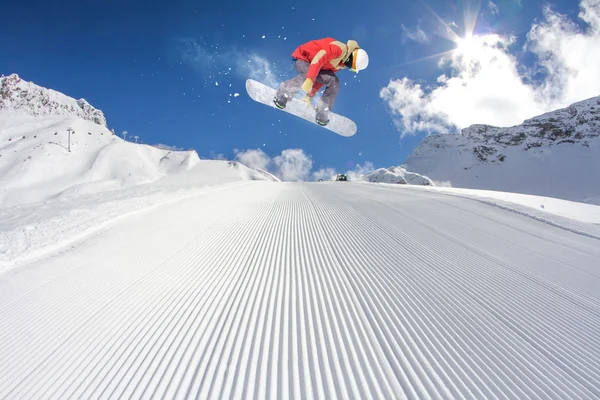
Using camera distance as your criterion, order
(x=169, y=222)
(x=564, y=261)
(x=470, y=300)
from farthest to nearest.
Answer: (x=169, y=222) < (x=564, y=261) < (x=470, y=300)

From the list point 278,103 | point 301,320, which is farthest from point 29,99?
point 301,320

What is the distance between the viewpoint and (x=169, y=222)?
16.4 feet

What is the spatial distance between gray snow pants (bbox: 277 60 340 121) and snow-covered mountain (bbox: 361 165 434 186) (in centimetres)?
7288

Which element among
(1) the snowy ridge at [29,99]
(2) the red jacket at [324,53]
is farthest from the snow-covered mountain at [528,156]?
(1) the snowy ridge at [29,99]

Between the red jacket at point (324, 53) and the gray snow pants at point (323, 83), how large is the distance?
0.38 meters

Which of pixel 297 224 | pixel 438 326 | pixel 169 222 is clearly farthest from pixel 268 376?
pixel 169 222

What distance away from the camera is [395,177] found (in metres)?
80.4

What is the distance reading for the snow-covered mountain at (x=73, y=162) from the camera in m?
42.5

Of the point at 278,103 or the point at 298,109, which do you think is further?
the point at 298,109

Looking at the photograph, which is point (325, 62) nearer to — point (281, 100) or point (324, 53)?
point (324, 53)

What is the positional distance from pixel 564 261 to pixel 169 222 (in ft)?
17.8

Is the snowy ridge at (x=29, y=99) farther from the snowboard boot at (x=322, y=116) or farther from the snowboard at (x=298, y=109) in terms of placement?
the snowboard boot at (x=322, y=116)

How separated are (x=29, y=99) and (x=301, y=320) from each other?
106 metres

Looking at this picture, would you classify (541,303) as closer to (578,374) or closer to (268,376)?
(578,374)
